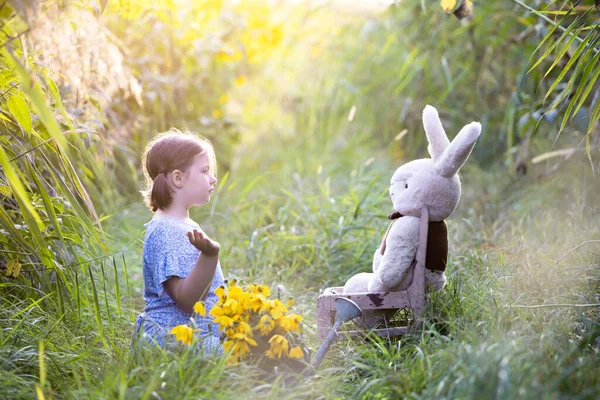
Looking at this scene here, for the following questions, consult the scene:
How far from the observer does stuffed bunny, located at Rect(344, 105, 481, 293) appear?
242 centimetres

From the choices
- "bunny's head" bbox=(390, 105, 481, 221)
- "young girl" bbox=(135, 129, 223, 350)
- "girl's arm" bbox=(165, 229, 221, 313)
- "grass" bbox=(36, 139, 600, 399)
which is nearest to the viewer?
"grass" bbox=(36, 139, 600, 399)

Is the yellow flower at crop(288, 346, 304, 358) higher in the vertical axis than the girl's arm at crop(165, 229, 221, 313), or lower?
lower

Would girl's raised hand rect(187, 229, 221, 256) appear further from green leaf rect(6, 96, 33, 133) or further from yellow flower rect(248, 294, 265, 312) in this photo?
green leaf rect(6, 96, 33, 133)

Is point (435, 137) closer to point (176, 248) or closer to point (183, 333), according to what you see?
point (176, 248)

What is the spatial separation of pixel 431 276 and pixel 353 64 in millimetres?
4065

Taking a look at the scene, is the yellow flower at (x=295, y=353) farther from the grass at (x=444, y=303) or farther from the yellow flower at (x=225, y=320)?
the yellow flower at (x=225, y=320)

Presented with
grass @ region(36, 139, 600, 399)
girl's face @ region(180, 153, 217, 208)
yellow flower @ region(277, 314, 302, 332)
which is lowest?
grass @ region(36, 139, 600, 399)

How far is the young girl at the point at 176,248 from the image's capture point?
225 cm

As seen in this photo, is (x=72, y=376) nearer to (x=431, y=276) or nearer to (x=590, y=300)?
(x=431, y=276)

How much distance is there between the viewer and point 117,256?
372 centimetres

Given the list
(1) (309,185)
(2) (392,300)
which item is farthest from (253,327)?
(1) (309,185)

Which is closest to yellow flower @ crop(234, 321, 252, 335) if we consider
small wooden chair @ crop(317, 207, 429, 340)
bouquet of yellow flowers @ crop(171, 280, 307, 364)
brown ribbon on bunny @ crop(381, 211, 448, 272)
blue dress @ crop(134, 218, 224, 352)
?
bouquet of yellow flowers @ crop(171, 280, 307, 364)

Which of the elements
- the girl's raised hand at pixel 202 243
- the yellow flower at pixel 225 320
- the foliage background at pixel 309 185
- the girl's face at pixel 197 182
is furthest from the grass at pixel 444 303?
the girl's face at pixel 197 182

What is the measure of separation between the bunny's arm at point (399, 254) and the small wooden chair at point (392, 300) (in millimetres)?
26
